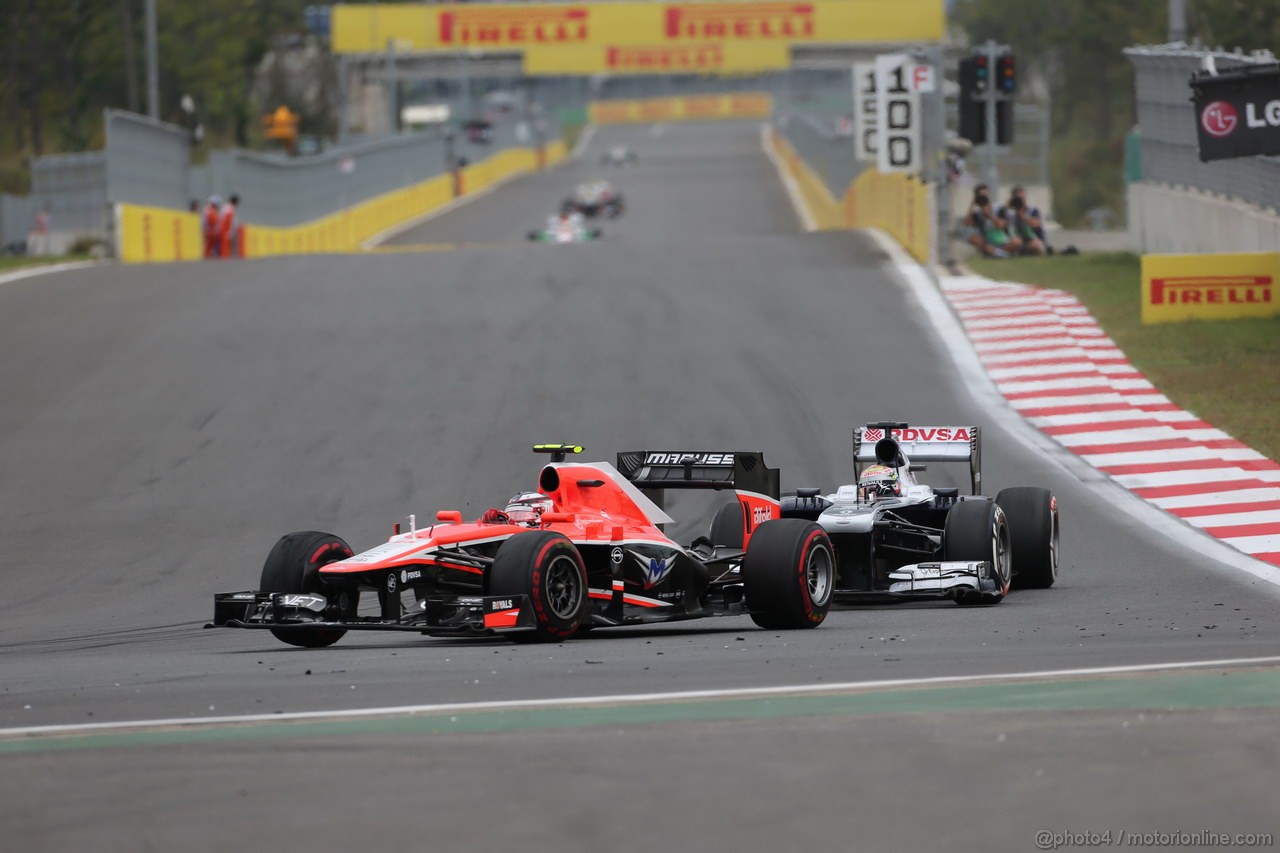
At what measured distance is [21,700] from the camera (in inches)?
329

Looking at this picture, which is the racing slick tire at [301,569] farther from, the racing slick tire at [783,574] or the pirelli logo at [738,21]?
the pirelli logo at [738,21]

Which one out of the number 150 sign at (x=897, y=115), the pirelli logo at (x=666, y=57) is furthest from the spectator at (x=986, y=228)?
the pirelli logo at (x=666, y=57)

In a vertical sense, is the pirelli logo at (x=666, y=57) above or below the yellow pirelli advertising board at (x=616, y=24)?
below

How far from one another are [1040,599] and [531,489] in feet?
18.9

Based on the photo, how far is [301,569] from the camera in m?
10.3

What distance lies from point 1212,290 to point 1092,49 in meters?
61.7

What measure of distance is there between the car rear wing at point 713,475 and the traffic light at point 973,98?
1984 centimetres

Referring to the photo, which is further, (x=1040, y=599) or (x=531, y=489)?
(x=531, y=489)

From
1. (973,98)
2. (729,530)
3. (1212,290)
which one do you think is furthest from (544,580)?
(973,98)

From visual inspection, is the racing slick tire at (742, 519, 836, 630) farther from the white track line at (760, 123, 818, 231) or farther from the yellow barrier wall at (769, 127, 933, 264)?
the white track line at (760, 123, 818, 231)

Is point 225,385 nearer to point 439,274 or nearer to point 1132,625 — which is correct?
point 439,274

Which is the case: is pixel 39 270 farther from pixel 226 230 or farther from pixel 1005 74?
pixel 1005 74

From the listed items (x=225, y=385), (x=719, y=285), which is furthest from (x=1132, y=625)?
(x=719, y=285)

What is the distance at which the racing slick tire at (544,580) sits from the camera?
385 inches
